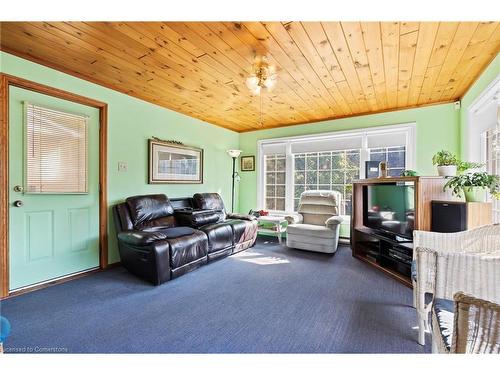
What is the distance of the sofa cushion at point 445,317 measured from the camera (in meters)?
1.12

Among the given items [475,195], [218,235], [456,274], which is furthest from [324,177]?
[456,274]

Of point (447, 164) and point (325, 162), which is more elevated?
point (325, 162)

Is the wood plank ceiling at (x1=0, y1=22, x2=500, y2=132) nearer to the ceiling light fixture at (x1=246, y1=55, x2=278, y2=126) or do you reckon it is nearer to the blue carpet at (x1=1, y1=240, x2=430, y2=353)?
the ceiling light fixture at (x1=246, y1=55, x2=278, y2=126)

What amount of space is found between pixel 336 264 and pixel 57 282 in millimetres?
3435

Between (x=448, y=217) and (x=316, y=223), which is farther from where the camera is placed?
(x=316, y=223)

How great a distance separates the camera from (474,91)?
9.22ft

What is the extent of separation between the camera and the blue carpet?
Result: 163 cm

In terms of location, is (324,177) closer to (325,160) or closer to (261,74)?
(325,160)

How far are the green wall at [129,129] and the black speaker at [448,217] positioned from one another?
3.61m

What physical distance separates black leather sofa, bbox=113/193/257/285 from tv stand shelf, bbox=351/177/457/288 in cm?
173

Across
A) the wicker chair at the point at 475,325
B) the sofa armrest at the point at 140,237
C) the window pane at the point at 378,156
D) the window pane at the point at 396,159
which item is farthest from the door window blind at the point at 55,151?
the window pane at the point at 396,159

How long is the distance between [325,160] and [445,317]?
3.60 meters
